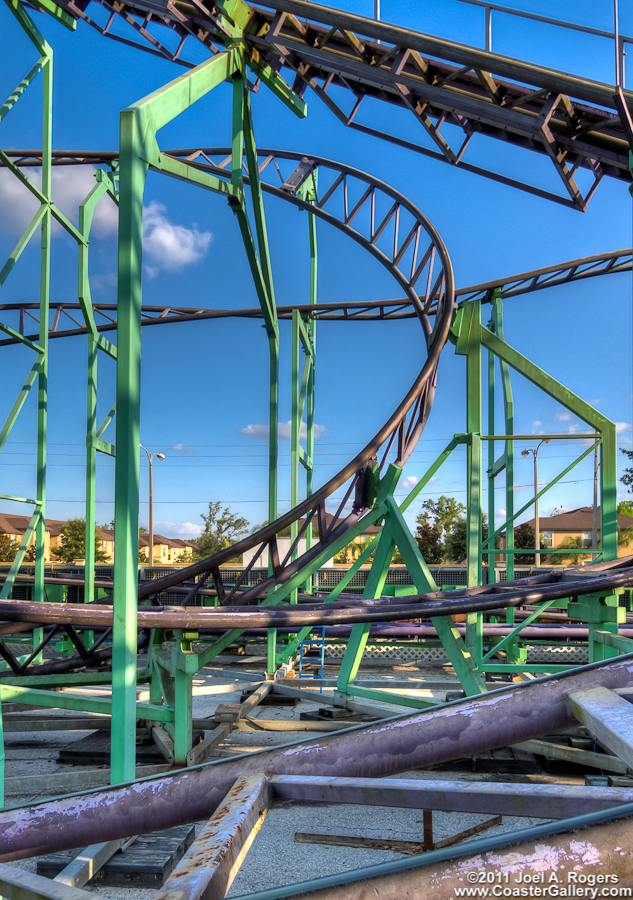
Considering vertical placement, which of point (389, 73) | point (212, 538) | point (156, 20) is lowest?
point (212, 538)

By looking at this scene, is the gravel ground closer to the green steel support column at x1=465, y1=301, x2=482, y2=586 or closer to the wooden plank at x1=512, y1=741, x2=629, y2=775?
the wooden plank at x1=512, y1=741, x2=629, y2=775

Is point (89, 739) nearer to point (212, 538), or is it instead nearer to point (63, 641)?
point (63, 641)

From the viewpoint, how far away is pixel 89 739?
222 inches

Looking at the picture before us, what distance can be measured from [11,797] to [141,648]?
173 cm

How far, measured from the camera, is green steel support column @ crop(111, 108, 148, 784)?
3.21 m

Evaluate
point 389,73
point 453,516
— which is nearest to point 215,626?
point 389,73

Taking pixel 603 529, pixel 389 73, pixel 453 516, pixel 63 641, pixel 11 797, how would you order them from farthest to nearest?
pixel 453 516, pixel 63 641, pixel 389 73, pixel 603 529, pixel 11 797

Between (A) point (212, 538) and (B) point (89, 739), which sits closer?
(B) point (89, 739)

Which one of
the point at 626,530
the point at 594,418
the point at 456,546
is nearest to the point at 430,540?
the point at 456,546

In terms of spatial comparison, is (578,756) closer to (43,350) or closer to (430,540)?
(43,350)

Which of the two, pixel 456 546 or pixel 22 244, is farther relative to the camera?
pixel 456 546

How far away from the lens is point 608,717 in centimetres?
98

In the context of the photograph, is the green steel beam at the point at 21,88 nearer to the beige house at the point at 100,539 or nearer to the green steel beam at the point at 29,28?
the green steel beam at the point at 29,28

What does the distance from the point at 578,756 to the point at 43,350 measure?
6.90 metres
